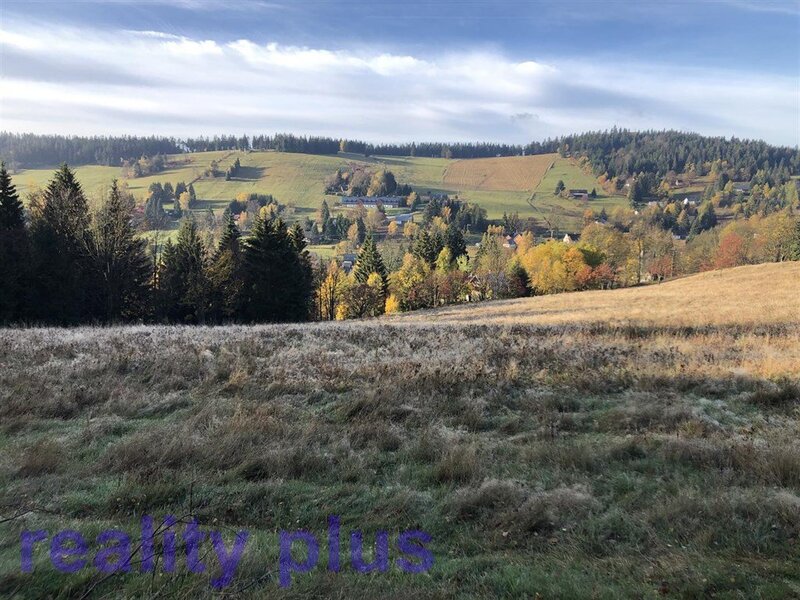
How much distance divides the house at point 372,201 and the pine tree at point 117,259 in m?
120

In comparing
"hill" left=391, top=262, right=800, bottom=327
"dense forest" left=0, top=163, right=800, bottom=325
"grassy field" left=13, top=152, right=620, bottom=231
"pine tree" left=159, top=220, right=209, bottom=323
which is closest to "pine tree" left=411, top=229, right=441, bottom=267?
"dense forest" left=0, top=163, right=800, bottom=325

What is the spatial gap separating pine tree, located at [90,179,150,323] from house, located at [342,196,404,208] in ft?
393

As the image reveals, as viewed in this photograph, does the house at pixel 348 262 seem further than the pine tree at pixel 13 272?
Yes

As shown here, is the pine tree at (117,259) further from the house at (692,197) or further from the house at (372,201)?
the house at (692,197)

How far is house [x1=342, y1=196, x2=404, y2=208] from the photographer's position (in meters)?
159

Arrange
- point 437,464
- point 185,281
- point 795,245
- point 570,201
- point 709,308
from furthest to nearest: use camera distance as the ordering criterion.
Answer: point 570,201 → point 795,245 → point 185,281 → point 709,308 → point 437,464

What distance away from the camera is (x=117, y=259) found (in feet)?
117

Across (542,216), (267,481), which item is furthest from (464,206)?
(267,481)

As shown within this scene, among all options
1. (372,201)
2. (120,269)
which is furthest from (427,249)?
(372,201)

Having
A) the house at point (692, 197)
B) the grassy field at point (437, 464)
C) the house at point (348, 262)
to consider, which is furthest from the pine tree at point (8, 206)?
the house at point (692, 197)

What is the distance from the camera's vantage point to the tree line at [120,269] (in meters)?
30.8

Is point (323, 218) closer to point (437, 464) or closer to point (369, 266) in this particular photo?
point (369, 266)

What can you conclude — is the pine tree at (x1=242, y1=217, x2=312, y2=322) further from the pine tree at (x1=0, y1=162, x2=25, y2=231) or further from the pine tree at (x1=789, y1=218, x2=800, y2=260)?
the pine tree at (x1=789, y1=218, x2=800, y2=260)

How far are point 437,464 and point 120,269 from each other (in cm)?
3731
